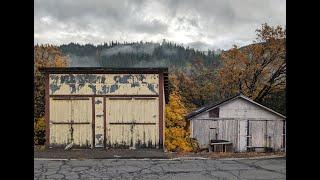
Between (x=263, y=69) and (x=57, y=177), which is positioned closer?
Result: (x=57, y=177)

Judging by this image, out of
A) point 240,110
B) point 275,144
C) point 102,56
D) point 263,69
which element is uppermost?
point 102,56

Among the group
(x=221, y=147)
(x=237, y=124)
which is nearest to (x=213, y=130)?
(x=221, y=147)

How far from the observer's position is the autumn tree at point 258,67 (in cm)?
3841

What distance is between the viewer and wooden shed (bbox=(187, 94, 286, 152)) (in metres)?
29.0

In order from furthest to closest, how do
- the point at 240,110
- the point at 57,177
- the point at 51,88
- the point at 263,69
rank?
the point at 263,69 → the point at 240,110 → the point at 51,88 → the point at 57,177

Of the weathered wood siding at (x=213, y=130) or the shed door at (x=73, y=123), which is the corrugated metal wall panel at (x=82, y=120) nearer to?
the shed door at (x=73, y=123)

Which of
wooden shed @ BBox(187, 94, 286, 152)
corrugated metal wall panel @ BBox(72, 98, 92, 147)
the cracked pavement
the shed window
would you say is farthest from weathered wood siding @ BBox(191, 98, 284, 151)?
the cracked pavement

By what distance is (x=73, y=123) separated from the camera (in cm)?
1841
